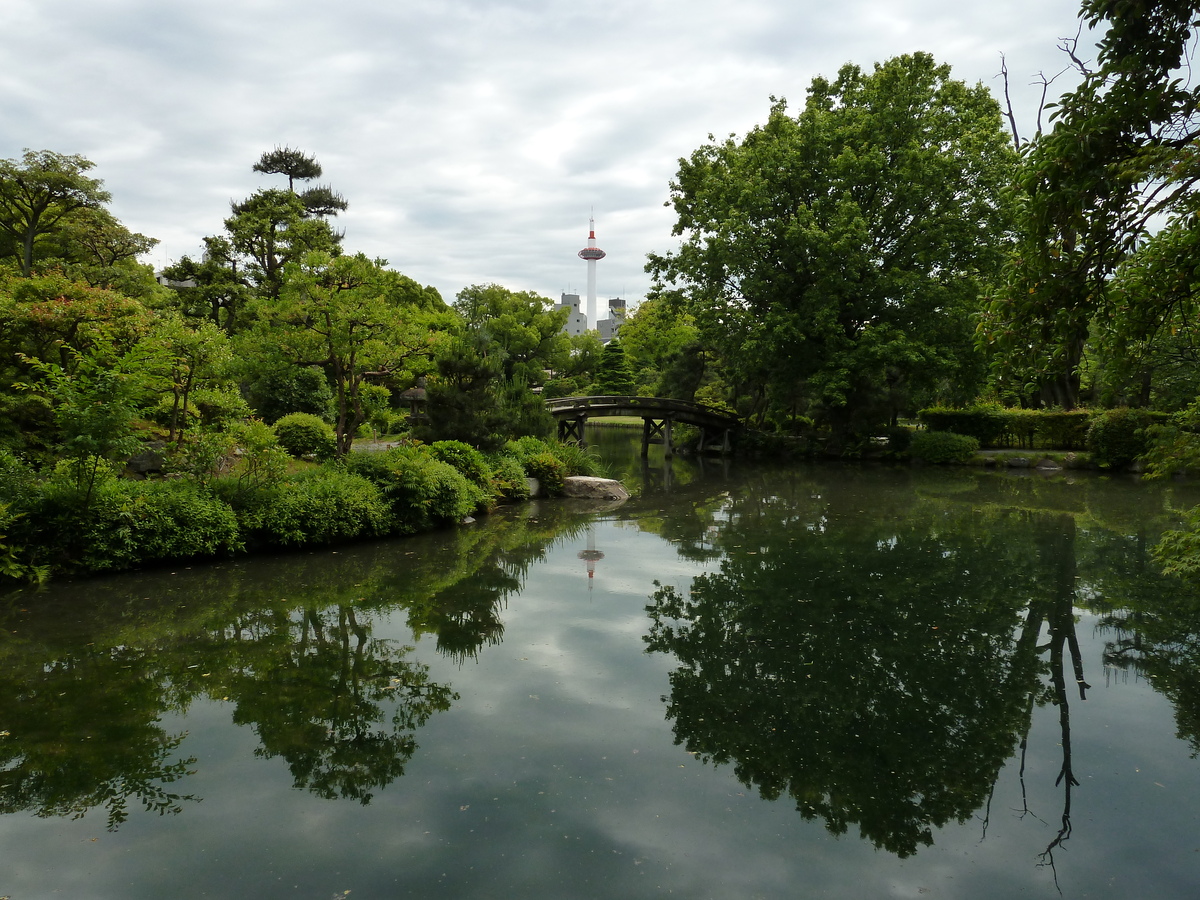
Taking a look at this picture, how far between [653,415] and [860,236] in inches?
430

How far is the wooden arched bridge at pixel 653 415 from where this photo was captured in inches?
981

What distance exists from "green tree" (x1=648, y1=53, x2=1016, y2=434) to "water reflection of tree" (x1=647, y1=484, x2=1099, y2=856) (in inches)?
468

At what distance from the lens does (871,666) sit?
6.55 meters

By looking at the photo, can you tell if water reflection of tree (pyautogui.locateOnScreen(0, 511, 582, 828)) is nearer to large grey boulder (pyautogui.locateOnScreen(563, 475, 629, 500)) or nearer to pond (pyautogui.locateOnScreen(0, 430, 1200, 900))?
pond (pyautogui.locateOnScreen(0, 430, 1200, 900))

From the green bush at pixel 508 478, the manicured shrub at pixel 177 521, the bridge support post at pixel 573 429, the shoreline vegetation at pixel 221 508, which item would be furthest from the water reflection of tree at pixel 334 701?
the bridge support post at pixel 573 429

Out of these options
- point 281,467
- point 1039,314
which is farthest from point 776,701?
point 281,467

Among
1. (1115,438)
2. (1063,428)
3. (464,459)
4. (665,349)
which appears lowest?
(464,459)

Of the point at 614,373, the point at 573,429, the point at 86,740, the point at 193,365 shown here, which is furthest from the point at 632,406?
the point at 86,740

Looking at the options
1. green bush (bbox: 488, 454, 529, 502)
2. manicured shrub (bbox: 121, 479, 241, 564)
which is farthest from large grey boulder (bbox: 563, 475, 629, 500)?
manicured shrub (bbox: 121, 479, 241, 564)

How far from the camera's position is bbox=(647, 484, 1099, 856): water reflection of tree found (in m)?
4.67

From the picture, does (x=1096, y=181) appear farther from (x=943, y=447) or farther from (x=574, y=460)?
(x=943, y=447)

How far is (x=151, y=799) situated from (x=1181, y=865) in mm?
6049

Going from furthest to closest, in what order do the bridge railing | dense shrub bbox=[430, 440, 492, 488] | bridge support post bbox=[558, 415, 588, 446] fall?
bridge support post bbox=[558, 415, 588, 446]
the bridge railing
dense shrub bbox=[430, 440, 492, 488]

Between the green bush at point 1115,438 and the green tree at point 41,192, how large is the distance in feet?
103
